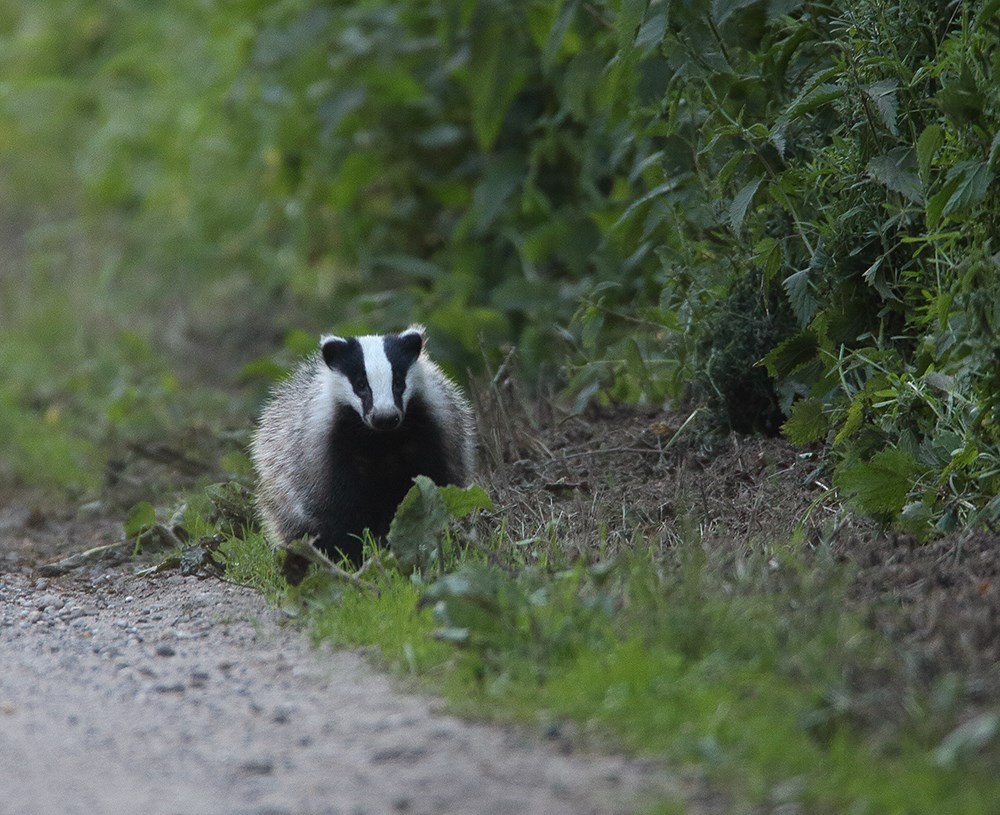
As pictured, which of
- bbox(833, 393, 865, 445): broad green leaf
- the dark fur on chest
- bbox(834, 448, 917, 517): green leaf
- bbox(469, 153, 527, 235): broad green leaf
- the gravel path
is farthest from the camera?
bbox(469, 153, 527, 235): broad green leaf

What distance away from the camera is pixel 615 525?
567 cm

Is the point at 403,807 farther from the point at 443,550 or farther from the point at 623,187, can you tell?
the point at 623,187

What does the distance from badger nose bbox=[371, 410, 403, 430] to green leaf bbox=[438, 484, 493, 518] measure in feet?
2.03

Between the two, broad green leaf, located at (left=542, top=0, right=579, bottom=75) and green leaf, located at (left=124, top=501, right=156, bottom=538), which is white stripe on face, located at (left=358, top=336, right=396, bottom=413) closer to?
green leaf, located at (left=124, top=501, right=156, bottom=538)

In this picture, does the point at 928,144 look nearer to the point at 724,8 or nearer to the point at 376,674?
the point at 724,8

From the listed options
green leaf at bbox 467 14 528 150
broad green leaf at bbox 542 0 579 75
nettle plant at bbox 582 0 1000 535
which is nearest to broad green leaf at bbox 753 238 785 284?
nettle plant at bbox 582 0 1000 535

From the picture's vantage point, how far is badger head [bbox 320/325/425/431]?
594cm

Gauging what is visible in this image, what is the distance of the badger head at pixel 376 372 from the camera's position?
5.94m

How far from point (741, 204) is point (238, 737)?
2833 mm

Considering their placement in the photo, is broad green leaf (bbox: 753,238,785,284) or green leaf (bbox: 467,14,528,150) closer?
broad green leaf (bbox: 753,238,785,284)

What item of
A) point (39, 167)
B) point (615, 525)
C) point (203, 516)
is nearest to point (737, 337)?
point (615, 525)

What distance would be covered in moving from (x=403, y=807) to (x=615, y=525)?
7.93 ft

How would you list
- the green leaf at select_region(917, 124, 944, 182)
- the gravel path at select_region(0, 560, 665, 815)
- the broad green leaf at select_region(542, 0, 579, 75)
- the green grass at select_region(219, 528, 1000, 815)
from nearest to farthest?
the green grass at select_region(219, 528, 1000, 815)
the gravel path at select_region(0, 560, 665, 815)
the green leaf at select_region(917, 124, 944, 182)
the broad green leaf at select_region(542, 0, 579, 75)

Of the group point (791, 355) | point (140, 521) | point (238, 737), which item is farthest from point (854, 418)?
point (140, 521)
